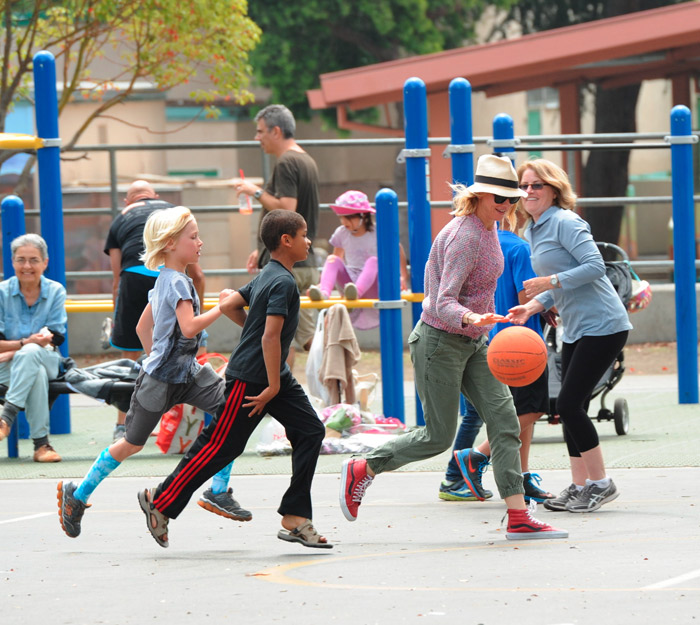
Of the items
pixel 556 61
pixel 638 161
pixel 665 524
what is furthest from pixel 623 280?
pixel 638 161

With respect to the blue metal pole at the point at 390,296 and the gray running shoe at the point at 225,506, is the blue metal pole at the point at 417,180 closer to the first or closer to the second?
the blue metal pole at the point at 390,296

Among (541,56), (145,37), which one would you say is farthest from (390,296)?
→ (541,56)

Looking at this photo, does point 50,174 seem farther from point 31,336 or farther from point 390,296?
point 390,296

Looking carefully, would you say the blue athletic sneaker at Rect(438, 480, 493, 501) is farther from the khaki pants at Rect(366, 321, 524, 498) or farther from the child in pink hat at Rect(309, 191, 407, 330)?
the child in pink hat at Rect(309, 191, 407, 330)

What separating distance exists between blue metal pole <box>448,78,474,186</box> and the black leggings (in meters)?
3.71

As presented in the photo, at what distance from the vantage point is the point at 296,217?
20.8ft

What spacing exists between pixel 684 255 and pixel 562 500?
4.92 metres

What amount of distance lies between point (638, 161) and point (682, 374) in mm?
30502

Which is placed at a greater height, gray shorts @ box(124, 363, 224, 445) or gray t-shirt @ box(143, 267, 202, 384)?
gray t-shirt @ box(143, 267, 202, 384)

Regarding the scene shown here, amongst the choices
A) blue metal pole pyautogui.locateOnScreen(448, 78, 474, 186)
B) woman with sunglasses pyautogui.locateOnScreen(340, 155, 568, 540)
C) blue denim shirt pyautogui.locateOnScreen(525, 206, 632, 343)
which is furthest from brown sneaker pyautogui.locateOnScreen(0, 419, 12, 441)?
blue denim shirt pyautogui.locateOnScreen(525, 206, 632, 343)

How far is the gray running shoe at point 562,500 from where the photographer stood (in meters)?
7.12

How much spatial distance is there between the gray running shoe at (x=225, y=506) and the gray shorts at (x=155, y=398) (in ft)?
1.35

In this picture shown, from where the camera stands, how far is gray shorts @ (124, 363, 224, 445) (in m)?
6.61

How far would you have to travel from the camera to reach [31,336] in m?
9.62
